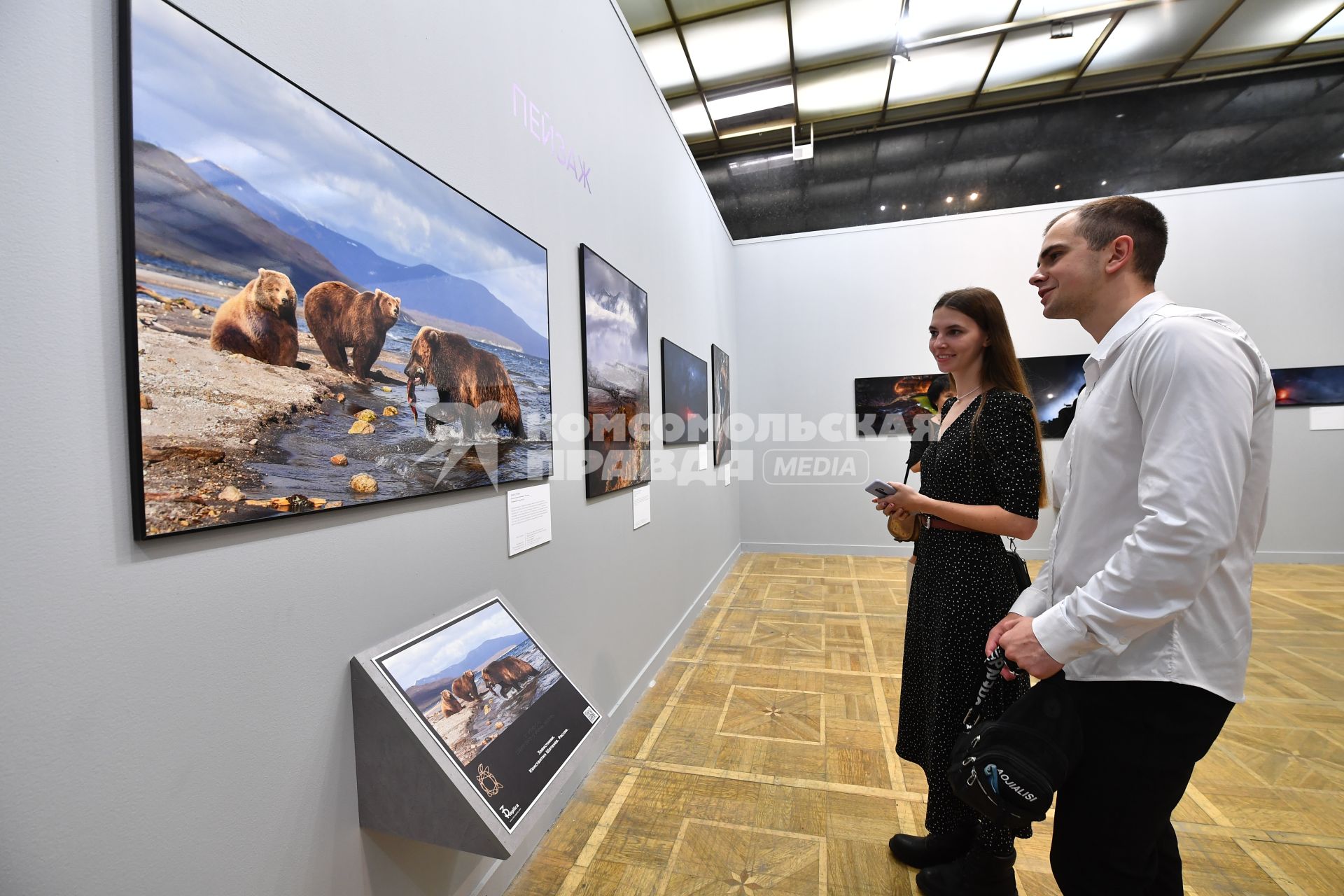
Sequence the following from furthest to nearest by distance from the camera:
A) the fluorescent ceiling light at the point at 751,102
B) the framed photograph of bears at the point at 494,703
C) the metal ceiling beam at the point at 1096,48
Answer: the fluorescent ceiling light at the point at 751,102
the metal ceiling beam at the point at 1096,48
the framed photograph of bears at the point at 494,703

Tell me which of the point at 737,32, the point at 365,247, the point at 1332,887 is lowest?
the point at 1332,887

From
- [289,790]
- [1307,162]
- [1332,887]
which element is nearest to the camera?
[289,790]

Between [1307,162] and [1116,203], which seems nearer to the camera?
[1116,203]

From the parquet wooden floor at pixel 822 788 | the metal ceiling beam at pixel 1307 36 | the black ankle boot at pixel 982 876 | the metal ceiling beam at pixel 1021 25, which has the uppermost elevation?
the metal ceiling beam at pixel 1307 36

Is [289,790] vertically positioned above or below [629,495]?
below

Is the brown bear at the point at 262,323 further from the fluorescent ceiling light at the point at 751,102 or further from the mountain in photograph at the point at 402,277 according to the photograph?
the fluorescent ceiling light at the point at 751,102

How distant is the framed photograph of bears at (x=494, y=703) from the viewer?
116 centimetres

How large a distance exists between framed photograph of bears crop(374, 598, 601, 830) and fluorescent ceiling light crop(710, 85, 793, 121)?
645 centimetres

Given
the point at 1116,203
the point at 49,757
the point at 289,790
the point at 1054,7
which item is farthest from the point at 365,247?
the point at 1054,7

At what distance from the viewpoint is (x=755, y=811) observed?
2.14 meters

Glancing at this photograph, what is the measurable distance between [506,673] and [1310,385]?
8.54 metres

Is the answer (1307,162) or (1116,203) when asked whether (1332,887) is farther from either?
(1307,162)

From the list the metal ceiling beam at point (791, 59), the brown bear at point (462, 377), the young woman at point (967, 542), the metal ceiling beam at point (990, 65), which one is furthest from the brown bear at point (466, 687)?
the metal ceiling beam at point (990, 65)

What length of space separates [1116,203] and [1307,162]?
317 inches
